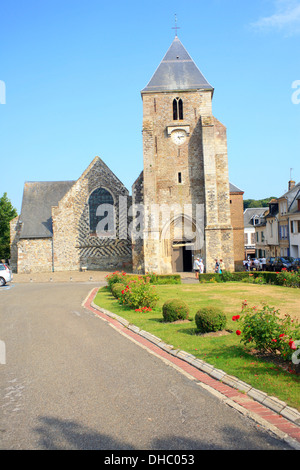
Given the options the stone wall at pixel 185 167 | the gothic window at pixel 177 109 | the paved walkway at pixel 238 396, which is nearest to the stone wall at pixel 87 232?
the stone wall at pixel 185 167

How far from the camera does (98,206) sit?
36844 mm

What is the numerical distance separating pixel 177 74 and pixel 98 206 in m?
13.1

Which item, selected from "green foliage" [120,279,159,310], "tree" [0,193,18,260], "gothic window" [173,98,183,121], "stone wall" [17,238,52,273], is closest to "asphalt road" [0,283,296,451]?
"green foliage" [120,279,159,310]

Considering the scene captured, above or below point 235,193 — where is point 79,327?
below

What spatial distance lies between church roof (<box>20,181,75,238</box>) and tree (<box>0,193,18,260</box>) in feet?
56.0

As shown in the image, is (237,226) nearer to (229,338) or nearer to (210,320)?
(210,320)

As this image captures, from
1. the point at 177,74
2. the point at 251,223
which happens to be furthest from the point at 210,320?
the point at 251,223

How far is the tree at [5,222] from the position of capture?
55.6m

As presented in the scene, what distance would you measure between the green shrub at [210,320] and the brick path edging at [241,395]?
110 centimetres

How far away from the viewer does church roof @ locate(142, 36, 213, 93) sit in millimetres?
31422

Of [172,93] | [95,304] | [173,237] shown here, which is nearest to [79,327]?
[95,304]

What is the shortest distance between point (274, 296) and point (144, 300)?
5417 millimetres

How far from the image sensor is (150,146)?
3036 centimetres

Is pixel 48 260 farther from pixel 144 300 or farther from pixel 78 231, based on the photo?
pixel 144 300
